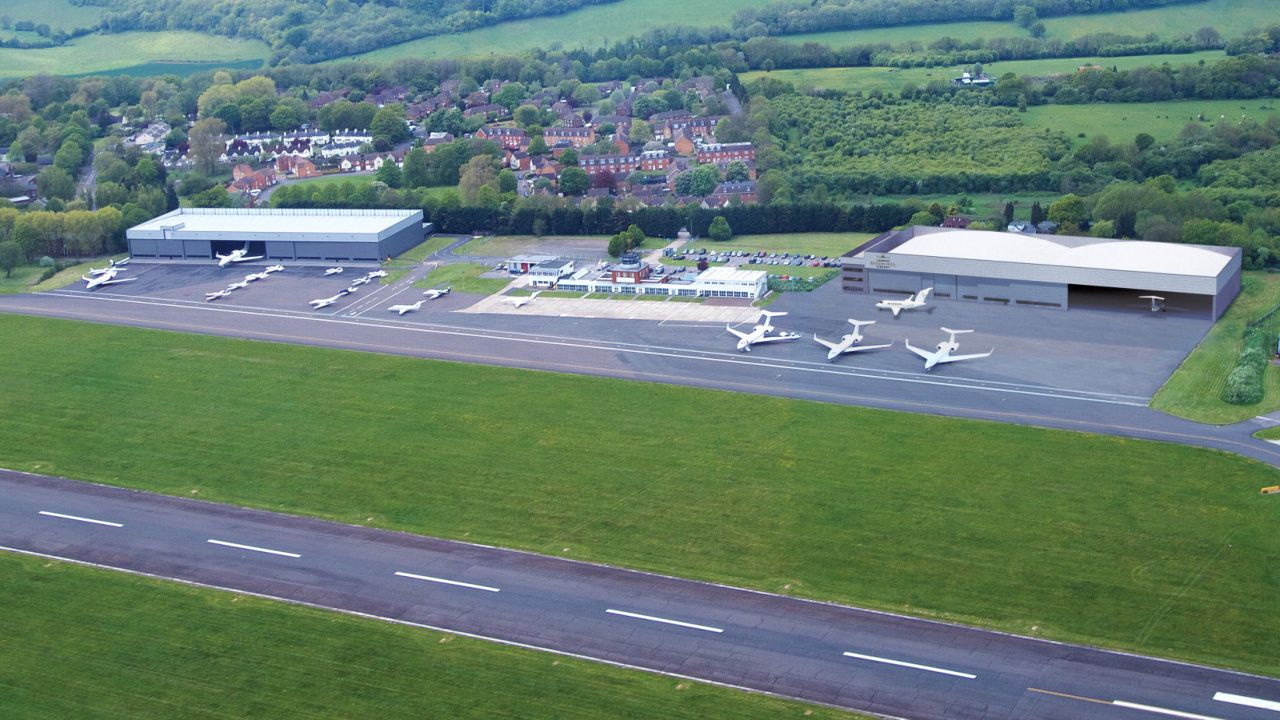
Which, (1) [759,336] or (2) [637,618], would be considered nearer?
(2) [637,618]

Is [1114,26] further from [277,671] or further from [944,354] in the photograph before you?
[277,671]

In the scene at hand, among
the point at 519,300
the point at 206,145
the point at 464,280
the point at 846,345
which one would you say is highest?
the point at 206,145

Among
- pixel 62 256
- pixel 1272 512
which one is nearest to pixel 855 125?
pixel 62 256

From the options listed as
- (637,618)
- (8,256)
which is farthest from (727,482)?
(8,256)

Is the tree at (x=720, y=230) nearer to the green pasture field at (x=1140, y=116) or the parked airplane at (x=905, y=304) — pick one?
the parked airplane at (x=905, y=304)

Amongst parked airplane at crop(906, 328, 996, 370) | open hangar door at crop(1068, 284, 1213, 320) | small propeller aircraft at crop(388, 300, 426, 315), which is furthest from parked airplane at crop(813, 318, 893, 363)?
small propeller aircraft at crop(388, 300, 426, 315)

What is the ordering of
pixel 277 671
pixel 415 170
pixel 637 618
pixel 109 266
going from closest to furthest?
pixel 277 671 → pixel 637 618 → pixel 109 266 → pixel 415 170
